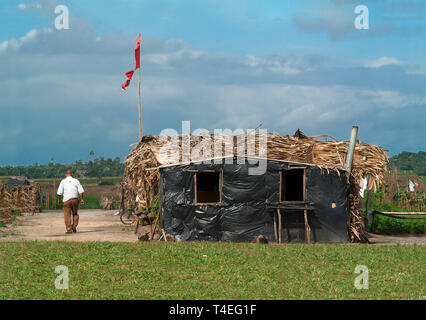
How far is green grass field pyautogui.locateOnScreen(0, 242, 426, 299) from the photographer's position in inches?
426

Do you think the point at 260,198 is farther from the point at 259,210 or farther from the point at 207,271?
the point at 207,271

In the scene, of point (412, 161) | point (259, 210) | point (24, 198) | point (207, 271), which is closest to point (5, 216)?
point (24, 198)

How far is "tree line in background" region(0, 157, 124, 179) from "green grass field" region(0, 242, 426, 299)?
8049 centimetres

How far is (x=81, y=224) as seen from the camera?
25859 millimetres

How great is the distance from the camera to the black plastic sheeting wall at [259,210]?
739 inches

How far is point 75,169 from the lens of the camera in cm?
9806

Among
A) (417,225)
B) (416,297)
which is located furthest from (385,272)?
(417,225)

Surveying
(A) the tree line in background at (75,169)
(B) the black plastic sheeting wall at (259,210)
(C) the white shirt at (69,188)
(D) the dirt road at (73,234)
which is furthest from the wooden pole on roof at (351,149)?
(A) the tree line in background at (75,169)

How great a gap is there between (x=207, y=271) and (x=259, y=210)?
6.14m

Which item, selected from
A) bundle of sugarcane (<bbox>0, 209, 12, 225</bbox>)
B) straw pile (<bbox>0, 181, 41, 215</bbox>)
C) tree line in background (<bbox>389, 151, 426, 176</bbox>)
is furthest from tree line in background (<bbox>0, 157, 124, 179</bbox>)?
bundle of sugarcane (<bbox>0, 209, 12, 225</bbox>)

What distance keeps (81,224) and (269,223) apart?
10247 millimetres

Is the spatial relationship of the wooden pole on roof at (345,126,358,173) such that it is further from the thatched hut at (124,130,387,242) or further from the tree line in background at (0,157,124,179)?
the tree line in background at (0,157,124,179)
